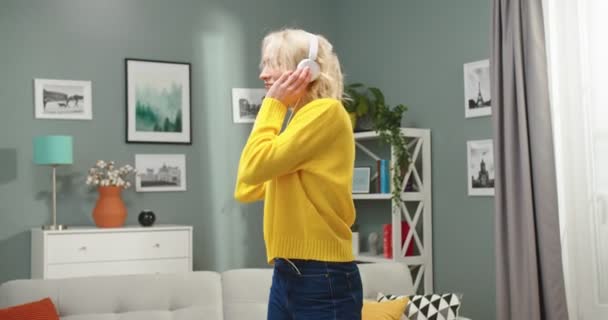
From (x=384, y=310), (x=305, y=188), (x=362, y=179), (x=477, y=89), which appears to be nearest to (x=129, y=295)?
(x=384, y=310)

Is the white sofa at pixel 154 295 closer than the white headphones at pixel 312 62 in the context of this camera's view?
No

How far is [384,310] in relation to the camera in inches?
122

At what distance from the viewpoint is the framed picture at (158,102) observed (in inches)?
198

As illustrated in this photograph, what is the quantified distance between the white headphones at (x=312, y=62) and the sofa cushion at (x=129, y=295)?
148 centimetres

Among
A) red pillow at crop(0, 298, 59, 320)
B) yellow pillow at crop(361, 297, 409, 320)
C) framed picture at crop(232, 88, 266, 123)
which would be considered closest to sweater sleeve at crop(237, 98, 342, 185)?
red pillow at crop(0, 298, 59, 320)

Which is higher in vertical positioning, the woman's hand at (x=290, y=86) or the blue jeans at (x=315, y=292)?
the woman's hand at (x=290, y=86)

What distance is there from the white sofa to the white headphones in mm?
1465

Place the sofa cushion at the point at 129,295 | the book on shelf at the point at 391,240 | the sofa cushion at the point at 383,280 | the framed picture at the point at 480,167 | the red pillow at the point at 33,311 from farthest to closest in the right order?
the book on shelf at the point at 391,240
the framed picture at the point at 480,167
the sofa cushion at the point at 383,280
the sofa cushion at the point at 129,295
the red pillow at the point at 33,311

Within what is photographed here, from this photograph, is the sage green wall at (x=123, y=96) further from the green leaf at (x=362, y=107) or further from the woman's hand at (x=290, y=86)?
the woman's hand at (x=290, y=86)

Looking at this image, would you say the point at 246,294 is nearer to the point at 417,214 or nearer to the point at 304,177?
the point at 304,177

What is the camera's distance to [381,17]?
5289 millimetres

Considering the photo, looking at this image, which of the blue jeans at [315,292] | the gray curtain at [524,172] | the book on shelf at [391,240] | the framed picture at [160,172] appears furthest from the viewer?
the framed picture at [160,172]

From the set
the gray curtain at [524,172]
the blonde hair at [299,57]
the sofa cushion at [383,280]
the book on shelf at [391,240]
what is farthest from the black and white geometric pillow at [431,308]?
the blonde hair at [299,57]

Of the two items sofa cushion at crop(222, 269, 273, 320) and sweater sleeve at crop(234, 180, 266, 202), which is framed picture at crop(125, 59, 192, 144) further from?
sweater sleeve at crop(234, 180, 266, 202)
